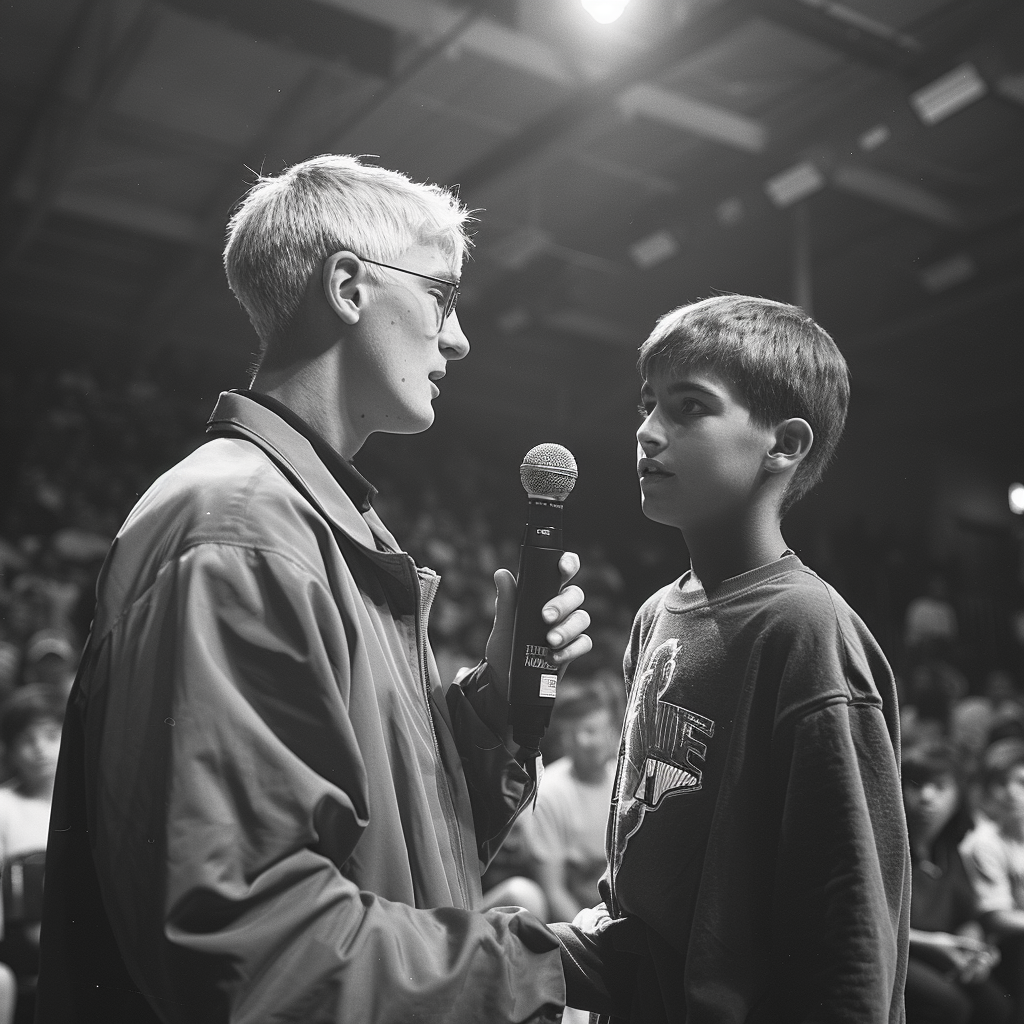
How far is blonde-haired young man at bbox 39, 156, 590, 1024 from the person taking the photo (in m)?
0.83

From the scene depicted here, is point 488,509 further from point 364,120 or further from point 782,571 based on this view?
point 782,571

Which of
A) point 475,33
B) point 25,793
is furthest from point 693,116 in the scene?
point 25,793

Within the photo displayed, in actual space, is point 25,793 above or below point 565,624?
below

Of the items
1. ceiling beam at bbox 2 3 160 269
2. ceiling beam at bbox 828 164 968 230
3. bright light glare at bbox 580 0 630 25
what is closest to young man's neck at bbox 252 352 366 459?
bright light glare at bbox 580 0 630 25

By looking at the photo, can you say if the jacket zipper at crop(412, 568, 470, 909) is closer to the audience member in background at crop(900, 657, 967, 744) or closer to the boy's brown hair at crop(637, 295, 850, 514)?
the boy's brown hair at crop(637, 295, 850, 514)

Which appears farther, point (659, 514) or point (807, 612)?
point (659, 514)

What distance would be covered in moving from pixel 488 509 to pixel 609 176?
2802 mm

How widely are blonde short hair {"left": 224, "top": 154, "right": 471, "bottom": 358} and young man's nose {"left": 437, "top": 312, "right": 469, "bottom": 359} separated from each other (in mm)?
71

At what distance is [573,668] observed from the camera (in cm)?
529

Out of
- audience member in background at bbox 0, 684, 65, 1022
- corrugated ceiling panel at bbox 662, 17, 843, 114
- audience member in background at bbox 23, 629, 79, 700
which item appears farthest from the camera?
corrugated ceiling panel at bbox 662, 17, 843, 114

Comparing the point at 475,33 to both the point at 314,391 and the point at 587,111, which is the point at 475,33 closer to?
the point at 587,111

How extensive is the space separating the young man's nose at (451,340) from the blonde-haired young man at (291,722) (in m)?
0.01

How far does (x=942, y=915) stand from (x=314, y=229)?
3329mm

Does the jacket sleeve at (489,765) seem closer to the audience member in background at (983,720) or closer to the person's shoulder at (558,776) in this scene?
the person's shoulder at (558,776)
